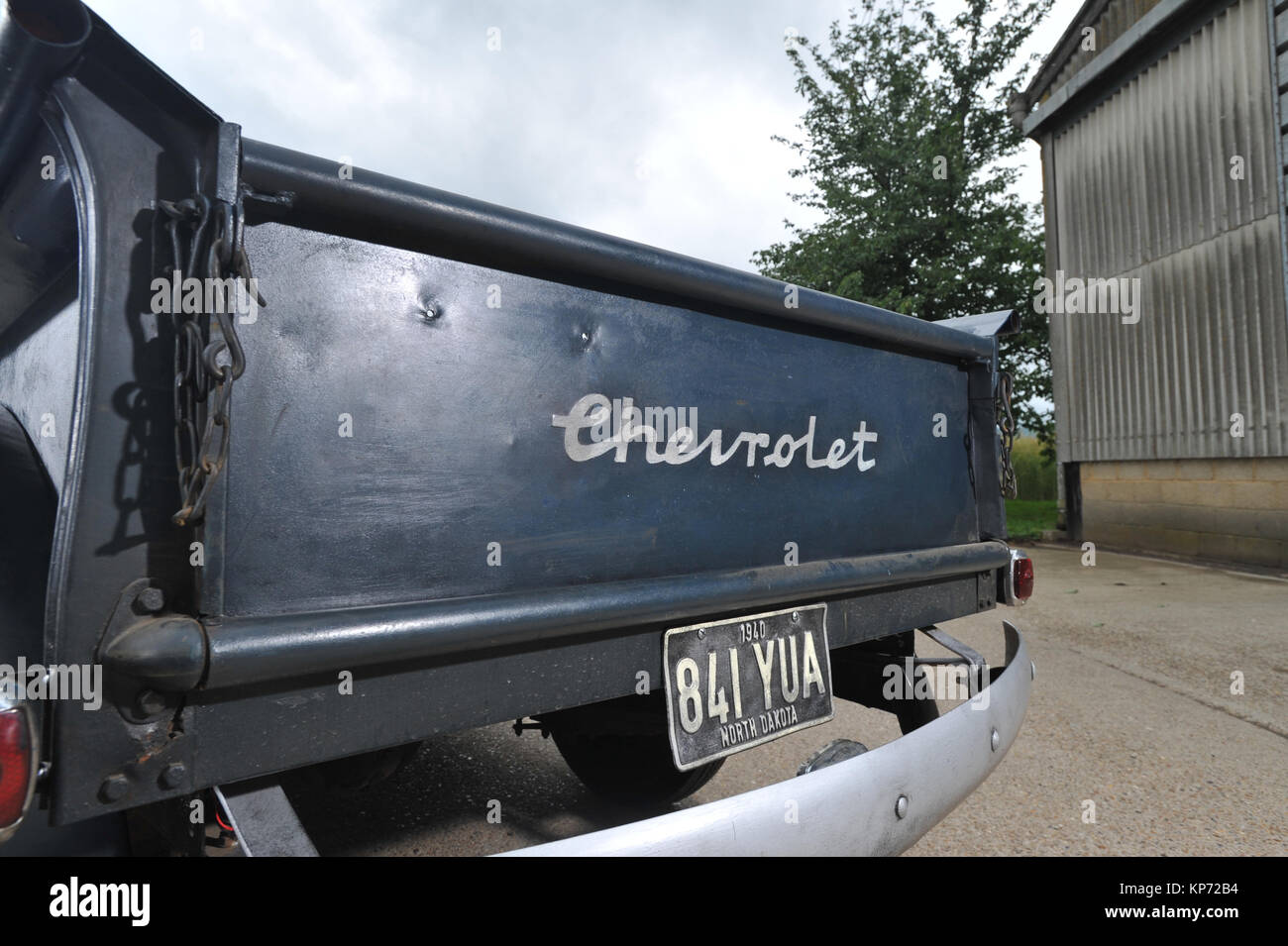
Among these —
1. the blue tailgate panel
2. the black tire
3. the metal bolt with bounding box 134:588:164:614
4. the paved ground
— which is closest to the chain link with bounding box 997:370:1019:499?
the blue tailgate panel

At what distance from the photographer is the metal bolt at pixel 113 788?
1.03 metres

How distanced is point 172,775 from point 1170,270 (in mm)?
9965

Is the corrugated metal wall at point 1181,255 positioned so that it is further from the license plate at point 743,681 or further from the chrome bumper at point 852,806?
the license plate at point 743,681

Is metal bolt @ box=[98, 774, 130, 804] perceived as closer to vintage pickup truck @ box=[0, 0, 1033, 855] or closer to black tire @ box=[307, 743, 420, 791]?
vintage pickup truck @ box=[0, 0, 1033, 855]

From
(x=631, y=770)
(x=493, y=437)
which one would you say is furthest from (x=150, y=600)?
(x=631, y=770)

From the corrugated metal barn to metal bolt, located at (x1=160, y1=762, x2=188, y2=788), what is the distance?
7108 mm

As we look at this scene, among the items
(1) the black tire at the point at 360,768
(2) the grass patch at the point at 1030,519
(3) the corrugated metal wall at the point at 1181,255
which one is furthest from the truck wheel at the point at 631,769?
(3) the corrugated metal wall at the point at 1181,255

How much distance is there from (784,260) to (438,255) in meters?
16.9

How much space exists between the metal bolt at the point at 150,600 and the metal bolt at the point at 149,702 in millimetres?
112

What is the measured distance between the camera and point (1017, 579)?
2.54 m

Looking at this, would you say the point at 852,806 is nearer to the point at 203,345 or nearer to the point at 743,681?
the point at 743,681
